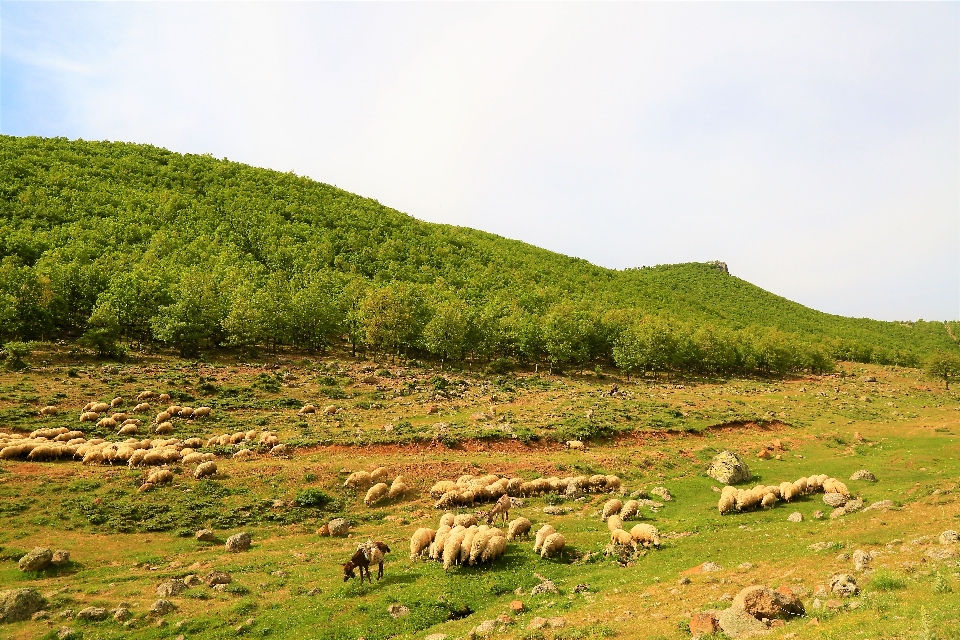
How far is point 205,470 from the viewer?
35.4 meters

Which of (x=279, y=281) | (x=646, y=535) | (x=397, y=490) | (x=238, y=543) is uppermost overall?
(x=279, y=281)

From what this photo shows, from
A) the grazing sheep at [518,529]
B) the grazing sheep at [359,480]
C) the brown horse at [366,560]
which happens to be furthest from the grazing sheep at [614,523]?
the grazing sheep at [359,480]

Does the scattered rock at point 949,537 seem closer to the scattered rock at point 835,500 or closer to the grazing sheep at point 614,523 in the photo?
the scattered rock at point 835,500

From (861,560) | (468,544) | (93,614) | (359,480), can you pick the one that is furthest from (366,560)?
(861,560)

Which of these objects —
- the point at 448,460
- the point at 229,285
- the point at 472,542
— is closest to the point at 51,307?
the point at 229,285

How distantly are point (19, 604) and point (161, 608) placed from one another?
5.43 m

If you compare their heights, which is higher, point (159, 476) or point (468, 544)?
point (468, 544)

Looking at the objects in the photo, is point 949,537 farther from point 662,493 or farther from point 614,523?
point 662,493

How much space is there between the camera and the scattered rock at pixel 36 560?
23.7 m

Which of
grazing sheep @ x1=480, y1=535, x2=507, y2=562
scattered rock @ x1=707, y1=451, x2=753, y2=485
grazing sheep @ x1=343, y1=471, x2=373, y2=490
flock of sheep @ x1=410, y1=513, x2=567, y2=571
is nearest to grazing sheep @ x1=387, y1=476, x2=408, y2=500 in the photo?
grazing sheep @ x1=343, y1=471, x2=373, y2=490

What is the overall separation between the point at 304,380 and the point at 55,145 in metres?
115

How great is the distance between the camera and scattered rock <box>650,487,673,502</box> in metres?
34.0

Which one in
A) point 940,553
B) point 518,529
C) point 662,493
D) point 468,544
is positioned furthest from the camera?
point 662,493

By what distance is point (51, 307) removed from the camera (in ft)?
218
